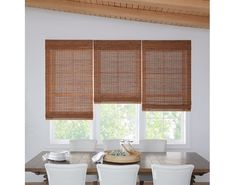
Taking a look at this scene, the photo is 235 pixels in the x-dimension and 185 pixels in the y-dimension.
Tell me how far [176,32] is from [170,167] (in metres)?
3.13

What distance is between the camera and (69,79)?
20.7 ft

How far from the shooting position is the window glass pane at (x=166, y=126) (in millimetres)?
6441

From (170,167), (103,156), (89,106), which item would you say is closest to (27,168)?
(103,156)

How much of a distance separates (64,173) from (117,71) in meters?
2.82

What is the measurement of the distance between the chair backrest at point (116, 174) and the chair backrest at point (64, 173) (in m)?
0.22

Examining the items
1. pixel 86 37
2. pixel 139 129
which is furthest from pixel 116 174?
pixel 86 37

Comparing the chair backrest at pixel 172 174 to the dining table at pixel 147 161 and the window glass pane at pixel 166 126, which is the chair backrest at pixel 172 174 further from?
the window glass pane at pixel 166 126

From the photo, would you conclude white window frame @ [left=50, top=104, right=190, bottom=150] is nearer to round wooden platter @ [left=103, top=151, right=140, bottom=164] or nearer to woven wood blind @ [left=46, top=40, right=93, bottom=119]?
woven wood blind @ [left=46, top=40, right=93, bottom=119]

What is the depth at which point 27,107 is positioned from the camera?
6.36 metres

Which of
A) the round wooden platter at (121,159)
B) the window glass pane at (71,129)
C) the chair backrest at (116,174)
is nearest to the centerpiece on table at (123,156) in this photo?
the round wooden platter at (121,159)

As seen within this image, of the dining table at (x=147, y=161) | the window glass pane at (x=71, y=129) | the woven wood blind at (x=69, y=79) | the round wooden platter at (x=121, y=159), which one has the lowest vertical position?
the dining table at (x=147, y=161)

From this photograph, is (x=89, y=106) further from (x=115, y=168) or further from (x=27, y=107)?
(x=115, y=168)

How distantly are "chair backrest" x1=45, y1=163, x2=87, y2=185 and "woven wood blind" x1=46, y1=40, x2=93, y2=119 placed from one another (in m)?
2.49

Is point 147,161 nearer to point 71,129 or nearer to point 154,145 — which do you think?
point 154,145
